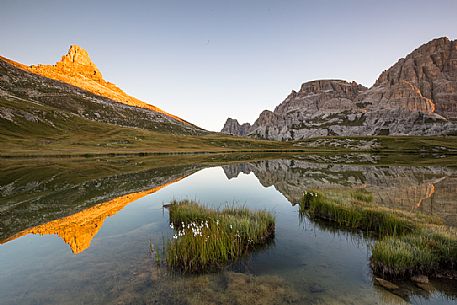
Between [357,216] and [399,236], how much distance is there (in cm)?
401

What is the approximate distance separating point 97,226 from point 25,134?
113 meters

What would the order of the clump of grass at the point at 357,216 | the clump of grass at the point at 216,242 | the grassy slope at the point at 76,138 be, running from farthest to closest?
the grassy slope at the point at 76,138 < the clump of grass at the point at 357,216 < the clump of grass at the point at 216,242

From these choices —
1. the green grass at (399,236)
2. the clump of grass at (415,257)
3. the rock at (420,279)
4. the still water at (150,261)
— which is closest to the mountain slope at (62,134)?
the still water at (150,261)

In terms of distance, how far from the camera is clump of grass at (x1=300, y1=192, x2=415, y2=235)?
53.8 feet

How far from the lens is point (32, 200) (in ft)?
85.1

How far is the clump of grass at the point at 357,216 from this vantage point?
646 inches

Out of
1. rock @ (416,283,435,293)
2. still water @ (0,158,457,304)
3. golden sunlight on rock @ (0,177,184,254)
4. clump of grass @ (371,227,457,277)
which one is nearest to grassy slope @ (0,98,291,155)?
golden sunlight on rock @ (0,177,184,254)

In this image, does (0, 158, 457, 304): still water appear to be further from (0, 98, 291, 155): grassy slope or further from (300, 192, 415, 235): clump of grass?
(0, 98, 291, 155): grassy slope

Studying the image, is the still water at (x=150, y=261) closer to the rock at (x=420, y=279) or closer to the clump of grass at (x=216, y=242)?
the rock at (x=420, y=279)

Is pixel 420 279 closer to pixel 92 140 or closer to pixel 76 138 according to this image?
pixel 92 140

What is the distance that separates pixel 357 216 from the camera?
60.4ft

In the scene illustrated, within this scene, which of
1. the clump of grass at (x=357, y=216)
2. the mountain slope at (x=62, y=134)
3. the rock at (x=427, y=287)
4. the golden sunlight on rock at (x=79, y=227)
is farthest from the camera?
the mountain slope at (x=62, y=134)

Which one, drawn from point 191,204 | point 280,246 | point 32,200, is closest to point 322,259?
point 280,246

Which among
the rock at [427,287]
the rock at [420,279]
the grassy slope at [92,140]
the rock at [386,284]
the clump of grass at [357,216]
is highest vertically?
the grassy slope at [92,140]
